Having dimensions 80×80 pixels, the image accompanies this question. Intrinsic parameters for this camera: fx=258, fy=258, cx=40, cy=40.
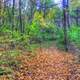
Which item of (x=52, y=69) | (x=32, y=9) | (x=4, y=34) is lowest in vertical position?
(x=52, y=69)

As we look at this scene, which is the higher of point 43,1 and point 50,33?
point 43,1

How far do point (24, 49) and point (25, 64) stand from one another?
14.8 feet

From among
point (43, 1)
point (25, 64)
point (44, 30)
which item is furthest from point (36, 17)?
point (25, 64)

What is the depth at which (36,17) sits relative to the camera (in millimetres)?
31344

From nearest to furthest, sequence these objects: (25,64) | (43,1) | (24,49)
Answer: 1. (25,64)
2. (24,49)
3. (43,1)

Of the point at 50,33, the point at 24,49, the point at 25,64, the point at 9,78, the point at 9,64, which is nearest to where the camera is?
the point at 9,78

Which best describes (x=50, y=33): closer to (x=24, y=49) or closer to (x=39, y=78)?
(x=24, y=49)

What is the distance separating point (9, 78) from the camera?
10867 mm

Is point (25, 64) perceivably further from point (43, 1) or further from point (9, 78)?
point (43, 1)

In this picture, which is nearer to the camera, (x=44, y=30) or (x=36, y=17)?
(x=36, y=17)

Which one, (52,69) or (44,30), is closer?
(52,69)

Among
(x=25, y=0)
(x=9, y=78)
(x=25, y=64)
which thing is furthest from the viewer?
(x=25, y=0)

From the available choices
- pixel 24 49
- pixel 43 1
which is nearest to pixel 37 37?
pixel 43 1

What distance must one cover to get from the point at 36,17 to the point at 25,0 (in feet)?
8.02
